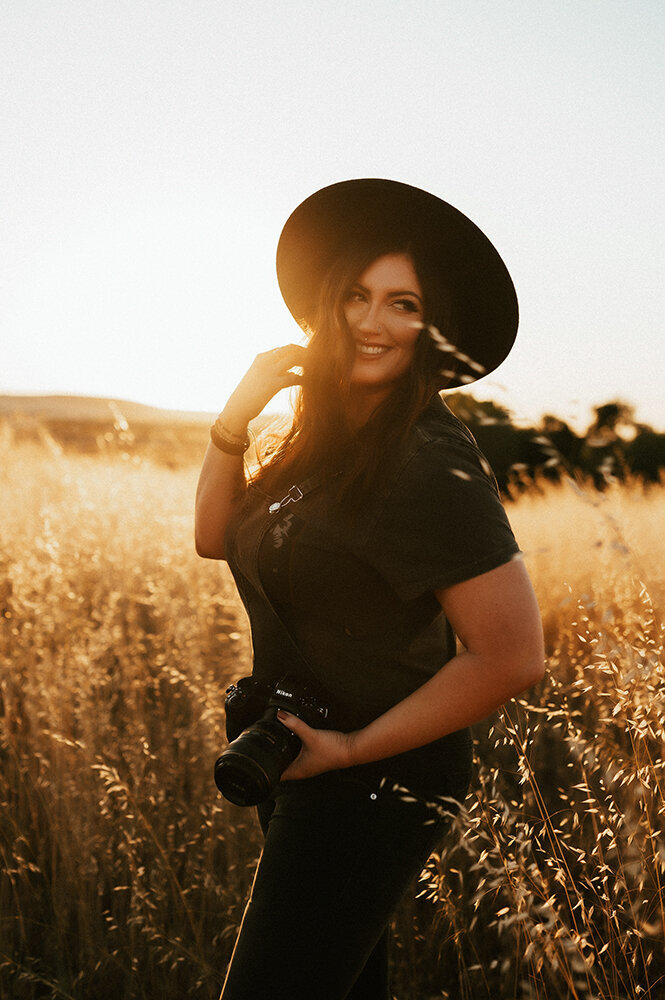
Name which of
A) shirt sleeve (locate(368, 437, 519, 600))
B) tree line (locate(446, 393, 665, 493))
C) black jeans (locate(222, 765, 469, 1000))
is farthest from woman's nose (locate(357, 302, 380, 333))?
tree line (locate(446, 393, 665, 493))

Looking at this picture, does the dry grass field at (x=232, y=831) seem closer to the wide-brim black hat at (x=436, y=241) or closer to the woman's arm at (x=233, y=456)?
the wide-brim black hat at (x=436, y=241)

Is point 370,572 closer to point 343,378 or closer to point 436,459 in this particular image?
point 436,459

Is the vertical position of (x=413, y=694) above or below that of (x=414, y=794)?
above

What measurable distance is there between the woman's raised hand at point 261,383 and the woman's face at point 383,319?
16 cm

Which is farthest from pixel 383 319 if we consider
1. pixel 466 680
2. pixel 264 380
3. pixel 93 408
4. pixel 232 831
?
pixel 93 408

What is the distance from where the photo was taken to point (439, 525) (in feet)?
4.02

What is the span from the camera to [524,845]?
4.27 feet

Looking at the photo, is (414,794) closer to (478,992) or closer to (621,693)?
(621,693)

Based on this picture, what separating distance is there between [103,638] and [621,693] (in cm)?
219

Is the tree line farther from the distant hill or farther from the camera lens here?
the distant hill

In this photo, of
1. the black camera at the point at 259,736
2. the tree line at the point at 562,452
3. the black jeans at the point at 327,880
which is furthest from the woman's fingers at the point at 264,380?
the tree line at the point at 562,452

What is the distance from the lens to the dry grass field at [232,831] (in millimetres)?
1473

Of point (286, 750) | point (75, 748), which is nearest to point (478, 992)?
point (286, 750)

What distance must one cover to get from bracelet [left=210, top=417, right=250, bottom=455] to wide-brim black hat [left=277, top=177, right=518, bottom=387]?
0.52 metres
